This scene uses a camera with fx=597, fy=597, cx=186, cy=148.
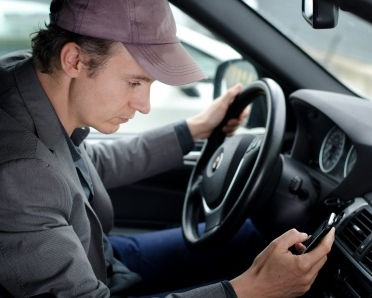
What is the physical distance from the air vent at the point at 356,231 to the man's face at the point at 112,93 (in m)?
0.56

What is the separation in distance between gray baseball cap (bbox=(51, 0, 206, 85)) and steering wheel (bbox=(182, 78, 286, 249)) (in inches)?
11.5

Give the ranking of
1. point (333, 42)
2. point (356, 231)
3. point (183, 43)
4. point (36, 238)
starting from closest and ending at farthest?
1. point (36, 238)
2. point (356, 231)
3. point (333, 42)
4. point (183, 43)

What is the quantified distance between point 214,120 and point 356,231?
2.32 ft

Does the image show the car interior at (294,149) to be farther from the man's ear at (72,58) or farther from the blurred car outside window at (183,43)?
the man's ear at (72,58)

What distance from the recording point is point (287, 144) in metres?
2.04

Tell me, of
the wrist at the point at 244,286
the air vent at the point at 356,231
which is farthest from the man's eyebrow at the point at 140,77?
the air vent at the point at 356,231

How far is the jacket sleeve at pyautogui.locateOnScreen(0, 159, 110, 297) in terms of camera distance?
117 centimetres

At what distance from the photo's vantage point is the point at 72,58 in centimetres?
128

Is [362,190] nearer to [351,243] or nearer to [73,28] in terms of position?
[351,243]

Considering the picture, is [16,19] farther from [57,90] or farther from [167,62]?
[167,62]

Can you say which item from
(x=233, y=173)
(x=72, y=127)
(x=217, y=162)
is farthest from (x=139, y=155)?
(x=72, y=127)

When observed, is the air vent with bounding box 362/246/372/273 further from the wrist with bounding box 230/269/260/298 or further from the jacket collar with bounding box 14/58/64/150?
the jacket collar with bounding box 14/58/64/150

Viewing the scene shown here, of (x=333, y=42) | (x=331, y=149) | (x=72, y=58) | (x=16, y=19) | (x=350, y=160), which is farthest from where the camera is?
(x=16, y=19)

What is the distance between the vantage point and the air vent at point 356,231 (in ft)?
4.54
